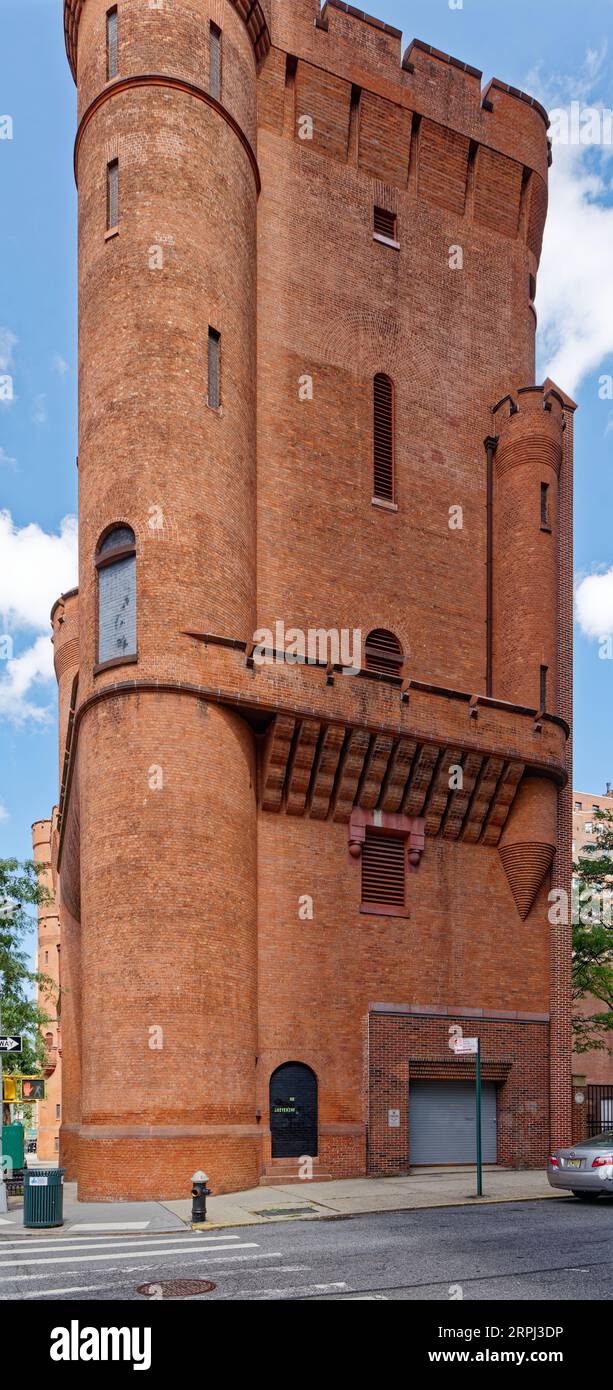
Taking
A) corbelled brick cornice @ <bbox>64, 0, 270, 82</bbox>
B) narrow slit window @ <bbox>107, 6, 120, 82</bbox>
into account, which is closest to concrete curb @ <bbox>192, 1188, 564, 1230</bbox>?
narrow slit window @ <bbox>107, 6, 120, 82</bbox>

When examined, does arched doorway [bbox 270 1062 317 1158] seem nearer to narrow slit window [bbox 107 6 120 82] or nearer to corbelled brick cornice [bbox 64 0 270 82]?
narrow slit window [bbox 107 6 120 82]

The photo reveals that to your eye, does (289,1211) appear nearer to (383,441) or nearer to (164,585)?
(164,585)

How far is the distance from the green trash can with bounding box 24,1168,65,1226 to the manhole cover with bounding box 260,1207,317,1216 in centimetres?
349

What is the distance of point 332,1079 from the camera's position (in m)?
27.8

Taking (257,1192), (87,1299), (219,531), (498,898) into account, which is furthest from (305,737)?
(87,1299)

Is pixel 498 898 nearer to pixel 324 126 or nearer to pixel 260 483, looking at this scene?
pixel 260 483

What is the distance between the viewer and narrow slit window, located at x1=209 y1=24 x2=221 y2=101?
29.1 meters

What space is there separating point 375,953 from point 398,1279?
15399 mm

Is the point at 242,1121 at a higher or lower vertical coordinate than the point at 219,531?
lower

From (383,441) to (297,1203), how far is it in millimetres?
18822

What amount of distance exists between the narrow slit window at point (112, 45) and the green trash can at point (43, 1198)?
2322 cm

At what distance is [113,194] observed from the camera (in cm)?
2859

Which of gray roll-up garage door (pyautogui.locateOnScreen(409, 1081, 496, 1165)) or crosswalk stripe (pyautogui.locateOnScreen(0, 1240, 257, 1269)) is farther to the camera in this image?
gray roll-up garage door (pyautogui.locateOnScreen(409, 1081, 496, 1165))

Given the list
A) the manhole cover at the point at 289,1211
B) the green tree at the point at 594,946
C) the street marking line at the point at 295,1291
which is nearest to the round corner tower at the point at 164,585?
the manhole cover at the point at 289,1211
